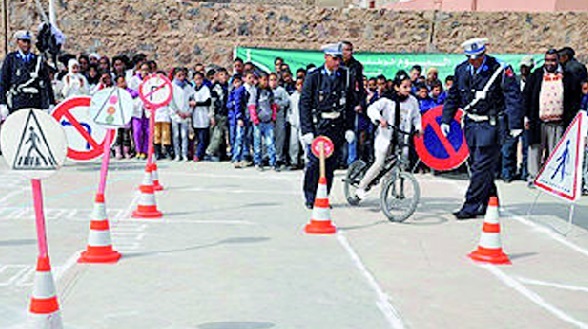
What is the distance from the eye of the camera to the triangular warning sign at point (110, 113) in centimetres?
722

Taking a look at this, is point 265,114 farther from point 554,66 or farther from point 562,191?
point 562,191

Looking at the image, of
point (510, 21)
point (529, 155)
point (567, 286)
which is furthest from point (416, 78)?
point (567, 286)

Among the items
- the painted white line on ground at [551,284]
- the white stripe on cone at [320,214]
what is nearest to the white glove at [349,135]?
the white stripe on cone at [320,214]

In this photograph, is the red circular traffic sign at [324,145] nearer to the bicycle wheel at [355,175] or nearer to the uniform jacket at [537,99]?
the bicycle wheel at [355,175]

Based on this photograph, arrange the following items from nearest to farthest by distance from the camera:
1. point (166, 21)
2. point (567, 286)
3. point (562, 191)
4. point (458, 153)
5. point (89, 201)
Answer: point (567, 286) < point (562, 191) < point (89, 201) < point (458, 153) < point (166, 21)

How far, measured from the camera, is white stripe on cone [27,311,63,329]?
402 cm

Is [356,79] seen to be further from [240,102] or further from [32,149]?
[32,149]

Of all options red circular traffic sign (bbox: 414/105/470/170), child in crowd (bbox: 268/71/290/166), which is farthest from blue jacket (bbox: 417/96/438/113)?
child in crowd (bbox: 268/71/290/166)

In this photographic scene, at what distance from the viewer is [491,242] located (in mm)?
6879

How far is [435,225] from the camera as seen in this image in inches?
341

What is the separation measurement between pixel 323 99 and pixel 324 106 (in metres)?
0.09

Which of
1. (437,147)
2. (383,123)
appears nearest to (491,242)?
(383,123)

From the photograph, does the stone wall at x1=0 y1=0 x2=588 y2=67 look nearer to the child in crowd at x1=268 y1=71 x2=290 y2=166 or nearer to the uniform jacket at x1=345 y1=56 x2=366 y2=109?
the child in crowd at x1=268 y1=71 x2=290 y2=166

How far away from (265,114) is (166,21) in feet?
19.7
